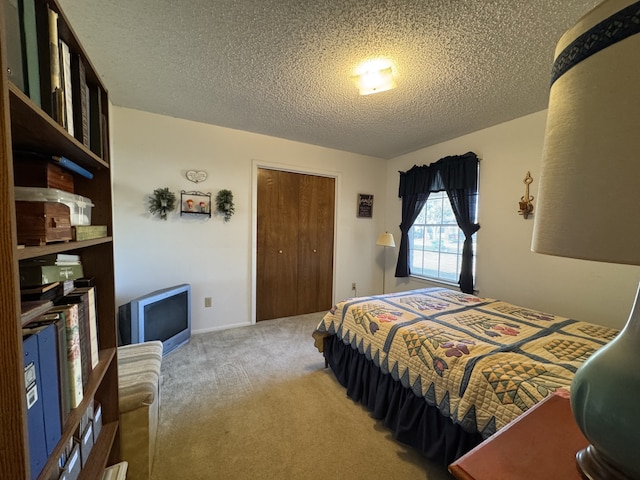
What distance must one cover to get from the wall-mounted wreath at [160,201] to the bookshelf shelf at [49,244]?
1711mm

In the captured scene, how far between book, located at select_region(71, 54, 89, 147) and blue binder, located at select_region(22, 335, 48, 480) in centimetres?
65

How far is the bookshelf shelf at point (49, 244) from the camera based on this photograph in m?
0.46

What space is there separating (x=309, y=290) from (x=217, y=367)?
1693mm

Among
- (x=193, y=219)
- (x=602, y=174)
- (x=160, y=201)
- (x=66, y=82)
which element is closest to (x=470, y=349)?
(x=602, y=174)

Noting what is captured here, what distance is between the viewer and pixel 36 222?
65cm

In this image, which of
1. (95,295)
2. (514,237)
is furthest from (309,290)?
(95,295)

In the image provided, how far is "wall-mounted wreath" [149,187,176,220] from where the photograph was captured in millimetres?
2707

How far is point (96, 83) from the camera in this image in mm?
1006

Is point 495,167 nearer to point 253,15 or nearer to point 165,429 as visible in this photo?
point 253,15

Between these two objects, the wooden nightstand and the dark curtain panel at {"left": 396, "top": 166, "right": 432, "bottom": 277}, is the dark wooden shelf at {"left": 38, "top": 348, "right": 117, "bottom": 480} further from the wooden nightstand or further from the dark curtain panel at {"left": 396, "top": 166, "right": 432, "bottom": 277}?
the dark curtain panel at {"left": 396, "top": 166, "right": 432, "bottom": 277}

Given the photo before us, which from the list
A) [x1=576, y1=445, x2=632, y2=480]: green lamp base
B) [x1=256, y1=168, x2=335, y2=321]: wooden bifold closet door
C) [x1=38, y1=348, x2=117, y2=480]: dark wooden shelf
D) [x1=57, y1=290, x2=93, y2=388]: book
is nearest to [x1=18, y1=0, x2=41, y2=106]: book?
[x1=57, y1=290, x2=93, y2=388]: book

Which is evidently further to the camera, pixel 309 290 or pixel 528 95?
pixel 309 290

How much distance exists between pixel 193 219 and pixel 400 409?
268 cm

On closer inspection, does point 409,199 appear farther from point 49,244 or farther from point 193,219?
point 49,244
